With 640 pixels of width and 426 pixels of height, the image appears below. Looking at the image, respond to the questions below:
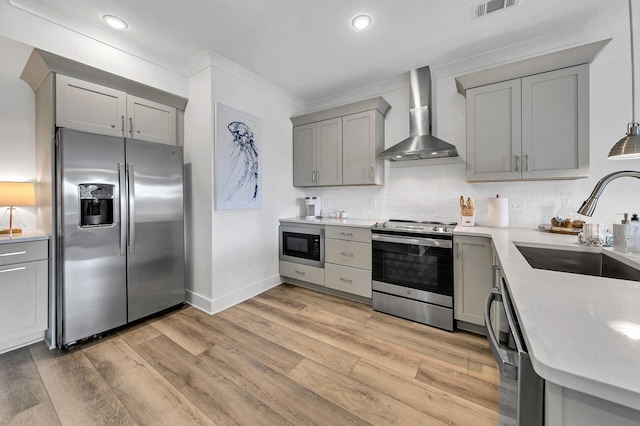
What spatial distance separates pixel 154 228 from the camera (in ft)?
8.27

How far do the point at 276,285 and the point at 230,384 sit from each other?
1.86 metres

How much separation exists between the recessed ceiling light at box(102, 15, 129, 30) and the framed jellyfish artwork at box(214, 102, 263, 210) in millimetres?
940

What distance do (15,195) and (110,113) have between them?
3.43ft

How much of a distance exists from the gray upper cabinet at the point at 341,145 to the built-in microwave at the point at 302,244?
736 millimetres

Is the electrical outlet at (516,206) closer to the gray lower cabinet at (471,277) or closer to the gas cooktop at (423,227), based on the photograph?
the gas cooktop at (423,227)

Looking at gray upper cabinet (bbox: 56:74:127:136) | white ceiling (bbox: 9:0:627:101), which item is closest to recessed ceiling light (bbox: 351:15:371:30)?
white ceiling (bbox: 9:0:627:101)

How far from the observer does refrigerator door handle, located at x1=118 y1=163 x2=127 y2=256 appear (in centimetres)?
229

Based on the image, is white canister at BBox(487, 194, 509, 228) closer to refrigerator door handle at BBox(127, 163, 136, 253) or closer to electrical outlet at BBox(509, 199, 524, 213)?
electrical outlet at BBox(509, 199, 524, 213)

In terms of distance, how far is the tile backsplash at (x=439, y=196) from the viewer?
2.44 meters

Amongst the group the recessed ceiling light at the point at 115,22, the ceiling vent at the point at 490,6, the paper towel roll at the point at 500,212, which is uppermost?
the recessed ceiling light at the point at 115,22

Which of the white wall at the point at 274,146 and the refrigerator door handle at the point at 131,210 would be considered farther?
the refrigerator door handle at the point at 131,210

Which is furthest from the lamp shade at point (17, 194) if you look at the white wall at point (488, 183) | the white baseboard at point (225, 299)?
the white wall at point (488, 183)

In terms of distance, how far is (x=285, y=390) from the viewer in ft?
5.32

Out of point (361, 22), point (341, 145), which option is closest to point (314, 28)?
point (361, 22)
